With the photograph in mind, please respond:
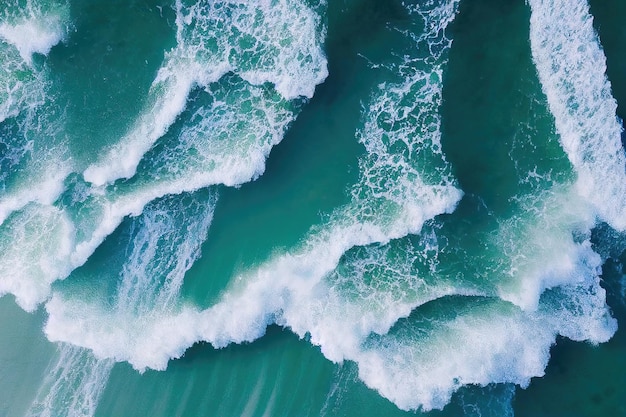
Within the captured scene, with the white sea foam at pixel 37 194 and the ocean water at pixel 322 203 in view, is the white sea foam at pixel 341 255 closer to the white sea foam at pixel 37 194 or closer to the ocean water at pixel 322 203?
the ocean water at pixel 322 203

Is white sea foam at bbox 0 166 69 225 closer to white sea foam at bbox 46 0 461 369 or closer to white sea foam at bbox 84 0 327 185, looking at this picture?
white sea foam at bbox 84 0 327 185

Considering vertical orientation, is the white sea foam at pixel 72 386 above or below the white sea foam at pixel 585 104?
below

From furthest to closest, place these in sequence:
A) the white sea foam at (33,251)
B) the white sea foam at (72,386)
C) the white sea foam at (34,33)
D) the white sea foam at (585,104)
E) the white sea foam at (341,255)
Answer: the white sea foam at (33,251)
the white sea foam at (72,386)
the white sea foam at (34,33)
the white sea foam at (341,255)
the white sea foam at (585,104)

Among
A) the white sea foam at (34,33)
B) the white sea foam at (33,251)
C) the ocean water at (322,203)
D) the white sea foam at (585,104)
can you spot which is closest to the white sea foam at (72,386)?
the ocean water at (322,203)

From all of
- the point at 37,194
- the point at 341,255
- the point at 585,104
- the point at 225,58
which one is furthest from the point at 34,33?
the point at 585,104

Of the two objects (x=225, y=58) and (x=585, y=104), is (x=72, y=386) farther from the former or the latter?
(x=585, y=104)

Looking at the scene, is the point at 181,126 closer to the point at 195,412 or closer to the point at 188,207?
the point at 188,207

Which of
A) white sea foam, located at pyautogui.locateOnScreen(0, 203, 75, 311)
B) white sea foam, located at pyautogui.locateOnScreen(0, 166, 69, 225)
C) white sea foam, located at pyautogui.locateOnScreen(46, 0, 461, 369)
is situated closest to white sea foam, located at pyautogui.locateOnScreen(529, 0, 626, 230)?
white sea foam, located at pyautogui.locateOnScreen(46, 0, 461, 369)
